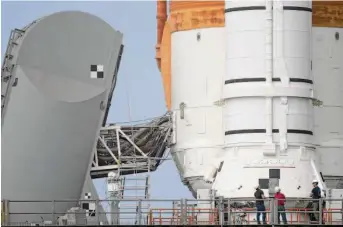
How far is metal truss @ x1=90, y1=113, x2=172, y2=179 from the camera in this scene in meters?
68.9

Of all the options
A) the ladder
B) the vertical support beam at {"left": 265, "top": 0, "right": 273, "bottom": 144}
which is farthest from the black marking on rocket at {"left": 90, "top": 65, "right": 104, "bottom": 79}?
the vertical support beam at {"left": 265, "top": 0, "right": 273, "bottom": 144}

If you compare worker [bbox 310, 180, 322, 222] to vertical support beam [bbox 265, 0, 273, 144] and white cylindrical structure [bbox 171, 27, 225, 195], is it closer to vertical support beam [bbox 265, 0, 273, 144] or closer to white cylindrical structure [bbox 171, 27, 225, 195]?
vertical support beam [bbox 265, 0, 273, 144]

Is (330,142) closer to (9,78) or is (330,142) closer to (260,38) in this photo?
(260,38)

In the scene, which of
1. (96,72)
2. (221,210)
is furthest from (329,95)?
(221,210)

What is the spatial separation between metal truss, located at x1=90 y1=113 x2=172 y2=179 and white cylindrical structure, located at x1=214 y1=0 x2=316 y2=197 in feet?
15.5

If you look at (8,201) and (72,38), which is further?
(72,38)

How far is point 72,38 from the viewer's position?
65.9m

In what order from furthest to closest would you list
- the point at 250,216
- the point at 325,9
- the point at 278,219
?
the point at 325,9, the point at 250,216, the point at 278,219

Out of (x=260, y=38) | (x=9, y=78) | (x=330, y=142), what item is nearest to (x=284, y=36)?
(x=260, y=38)

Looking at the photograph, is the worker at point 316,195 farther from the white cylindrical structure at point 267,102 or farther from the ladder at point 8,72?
the ladder at point 8,72

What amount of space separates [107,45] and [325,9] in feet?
26.9

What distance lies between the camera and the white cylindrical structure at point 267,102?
64375mm

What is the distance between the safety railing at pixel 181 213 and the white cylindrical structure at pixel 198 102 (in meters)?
2.94

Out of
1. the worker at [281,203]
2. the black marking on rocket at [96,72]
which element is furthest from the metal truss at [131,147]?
the worker at [281,203]
